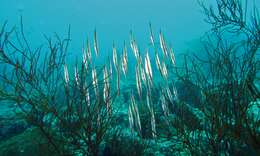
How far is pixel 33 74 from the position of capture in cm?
333

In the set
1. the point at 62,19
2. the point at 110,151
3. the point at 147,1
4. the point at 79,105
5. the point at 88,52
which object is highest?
the point at 147,1

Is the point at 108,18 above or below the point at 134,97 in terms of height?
above

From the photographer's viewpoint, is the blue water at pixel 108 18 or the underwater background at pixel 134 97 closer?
the underwater background at pixel 134 97

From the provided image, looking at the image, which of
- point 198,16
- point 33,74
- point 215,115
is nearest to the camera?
point 215,115

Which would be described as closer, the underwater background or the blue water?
the underwater background

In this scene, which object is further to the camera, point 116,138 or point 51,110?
point 116,138

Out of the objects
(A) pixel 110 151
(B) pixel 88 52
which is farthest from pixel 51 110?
(A) pixel 110 151

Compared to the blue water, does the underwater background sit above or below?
below

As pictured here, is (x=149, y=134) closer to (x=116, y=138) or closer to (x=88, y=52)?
(x=116, y=138)

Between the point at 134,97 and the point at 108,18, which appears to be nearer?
the point at 134,97

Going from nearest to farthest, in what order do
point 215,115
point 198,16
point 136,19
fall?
point 215,115, point 136,19, point 198,16

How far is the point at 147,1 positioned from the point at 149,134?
101372 mm

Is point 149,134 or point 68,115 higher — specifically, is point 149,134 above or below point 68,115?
below

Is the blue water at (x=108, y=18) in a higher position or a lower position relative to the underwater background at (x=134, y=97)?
higher
